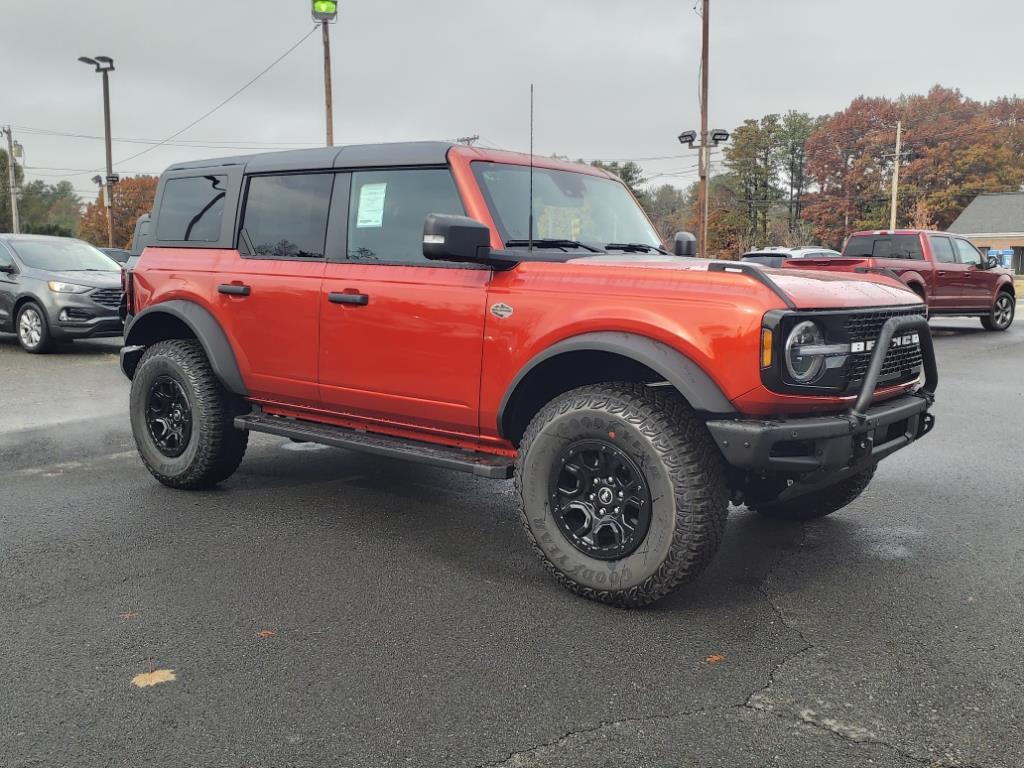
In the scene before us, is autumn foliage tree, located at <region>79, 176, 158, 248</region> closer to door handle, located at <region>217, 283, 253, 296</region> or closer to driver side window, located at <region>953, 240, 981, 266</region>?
driver side window, located at <region>953, 240, 981, 266</region>

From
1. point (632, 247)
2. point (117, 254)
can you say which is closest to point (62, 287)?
point (632, 247)

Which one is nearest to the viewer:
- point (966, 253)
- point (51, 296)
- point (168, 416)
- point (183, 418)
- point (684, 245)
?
point (183, 418)

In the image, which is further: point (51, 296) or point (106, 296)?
point (106, 296)

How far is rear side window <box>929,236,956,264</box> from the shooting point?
1648cm

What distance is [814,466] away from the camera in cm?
336

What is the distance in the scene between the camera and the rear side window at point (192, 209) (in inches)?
211

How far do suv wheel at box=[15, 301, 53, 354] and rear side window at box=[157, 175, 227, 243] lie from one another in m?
8.18

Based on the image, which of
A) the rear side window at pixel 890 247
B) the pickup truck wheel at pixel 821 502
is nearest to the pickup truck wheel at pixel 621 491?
the pickup truck wheel at pixel 821 502

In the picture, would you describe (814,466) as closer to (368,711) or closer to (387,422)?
(368,711)

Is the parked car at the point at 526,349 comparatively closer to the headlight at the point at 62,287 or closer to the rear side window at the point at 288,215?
the rear side window at the point at 288,215

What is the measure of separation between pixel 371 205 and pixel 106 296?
9.71 m

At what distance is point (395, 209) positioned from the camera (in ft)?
15.0

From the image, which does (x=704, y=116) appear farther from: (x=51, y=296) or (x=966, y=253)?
(x=51, y=296)

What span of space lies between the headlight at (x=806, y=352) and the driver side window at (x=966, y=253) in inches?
598
